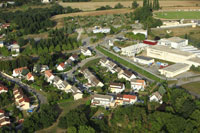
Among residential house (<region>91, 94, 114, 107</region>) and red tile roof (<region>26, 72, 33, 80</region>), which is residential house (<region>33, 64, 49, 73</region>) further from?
residential house (<region>91, 94, 114, 107</region>)

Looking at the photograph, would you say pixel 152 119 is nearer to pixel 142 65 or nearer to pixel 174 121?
pixel 174 121

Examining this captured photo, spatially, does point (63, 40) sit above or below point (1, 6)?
below

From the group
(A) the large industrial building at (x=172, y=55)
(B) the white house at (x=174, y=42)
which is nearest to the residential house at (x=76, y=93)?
(A) the large industrial building at (x=172, y=55)

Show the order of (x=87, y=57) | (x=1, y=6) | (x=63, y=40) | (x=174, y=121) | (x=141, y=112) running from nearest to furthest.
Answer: (x=174, y=121) → (x=141, y=112) → (x=87, y=57) → (x=63, y=40) → (x=1, y=6)

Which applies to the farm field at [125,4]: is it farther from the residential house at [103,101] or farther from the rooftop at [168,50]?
the residential house at [103,101]

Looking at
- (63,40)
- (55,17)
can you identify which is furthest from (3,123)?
(55,17)

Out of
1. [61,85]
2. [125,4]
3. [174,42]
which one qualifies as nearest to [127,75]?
[61,85]

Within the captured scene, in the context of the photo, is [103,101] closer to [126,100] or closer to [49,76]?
[126,100]
